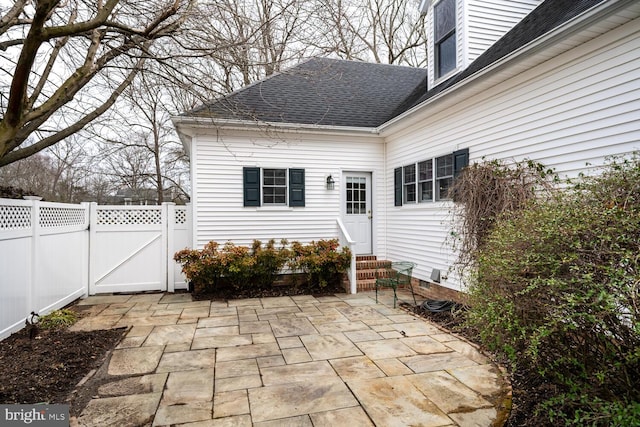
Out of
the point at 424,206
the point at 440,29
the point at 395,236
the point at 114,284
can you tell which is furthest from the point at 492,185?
the point at 114,284

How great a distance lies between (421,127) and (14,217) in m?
6.40

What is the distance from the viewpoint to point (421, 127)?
670cm

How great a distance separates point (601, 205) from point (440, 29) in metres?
5.85

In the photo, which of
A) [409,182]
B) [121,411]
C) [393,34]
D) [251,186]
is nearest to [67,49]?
[251,186]

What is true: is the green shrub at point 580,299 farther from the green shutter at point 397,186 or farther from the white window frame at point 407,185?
the green shutter at point 397,186

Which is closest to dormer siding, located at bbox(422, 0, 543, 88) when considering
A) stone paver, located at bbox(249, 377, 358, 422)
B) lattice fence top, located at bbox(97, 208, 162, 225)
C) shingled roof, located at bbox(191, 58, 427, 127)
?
shingled roof, located at bbox(191, 58, 427, 127)

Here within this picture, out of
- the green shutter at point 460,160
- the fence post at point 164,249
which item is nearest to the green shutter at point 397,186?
the green shutter at point 460,160

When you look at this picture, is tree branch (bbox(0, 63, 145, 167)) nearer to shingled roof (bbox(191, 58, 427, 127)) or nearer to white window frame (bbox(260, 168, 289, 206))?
shingled roof (bbox(191, 58, 427, 127))

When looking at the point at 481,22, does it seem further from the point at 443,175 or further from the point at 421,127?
the point at 443,175

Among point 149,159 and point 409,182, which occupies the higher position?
point 149,159

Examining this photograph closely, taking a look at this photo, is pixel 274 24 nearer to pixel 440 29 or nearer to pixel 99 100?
pixel 99 100

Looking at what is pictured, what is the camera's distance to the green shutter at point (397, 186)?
24.3ft

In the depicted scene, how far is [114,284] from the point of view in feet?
21.7

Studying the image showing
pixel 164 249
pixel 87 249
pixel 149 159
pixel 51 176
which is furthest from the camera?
pixel 149 159
